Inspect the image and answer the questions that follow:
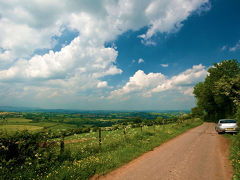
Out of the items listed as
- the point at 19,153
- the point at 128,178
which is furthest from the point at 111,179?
the point at 19,153

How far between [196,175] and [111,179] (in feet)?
11.9

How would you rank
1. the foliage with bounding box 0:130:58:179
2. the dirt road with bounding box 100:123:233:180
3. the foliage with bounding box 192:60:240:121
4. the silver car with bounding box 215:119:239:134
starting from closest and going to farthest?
the foliage with bounding box 0:130:58:179 < the dirt road with bounding box 100:123:233:180 < the silver car with bounding box 215:119:239:134 < the foliage with bounding box 192:60:240:121

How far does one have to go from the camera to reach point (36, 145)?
594cm

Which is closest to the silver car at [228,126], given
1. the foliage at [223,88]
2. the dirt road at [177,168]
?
the foliage at [223,88]

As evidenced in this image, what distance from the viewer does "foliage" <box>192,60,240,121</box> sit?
2709cm

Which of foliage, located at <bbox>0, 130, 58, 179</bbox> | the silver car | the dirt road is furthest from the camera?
the silver car

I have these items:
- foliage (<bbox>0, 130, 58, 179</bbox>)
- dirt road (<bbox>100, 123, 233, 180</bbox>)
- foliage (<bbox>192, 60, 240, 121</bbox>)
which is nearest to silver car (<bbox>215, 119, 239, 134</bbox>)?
foliage (<bbox>192, 60, 240, 121</bbox>)

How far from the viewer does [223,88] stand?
2861 centimetres

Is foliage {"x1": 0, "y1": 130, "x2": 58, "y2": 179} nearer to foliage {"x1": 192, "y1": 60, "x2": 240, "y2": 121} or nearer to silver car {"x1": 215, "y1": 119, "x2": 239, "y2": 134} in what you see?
silver car {"x1": 215, "y1": 119, "x2": 239, "y2": 134}

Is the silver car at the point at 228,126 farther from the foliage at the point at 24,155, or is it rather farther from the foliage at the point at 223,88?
the foliage at the point at 24,155

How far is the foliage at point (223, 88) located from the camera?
2709 cm

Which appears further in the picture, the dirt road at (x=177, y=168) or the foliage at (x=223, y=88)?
the foliage at (x=223, y=88)

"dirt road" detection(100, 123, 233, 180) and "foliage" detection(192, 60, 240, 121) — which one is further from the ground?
"foliage" detection(192, 60, 240, 121)

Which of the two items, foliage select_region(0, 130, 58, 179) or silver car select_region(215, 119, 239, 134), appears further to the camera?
silver car select_region(215, 119, 239, 134)
